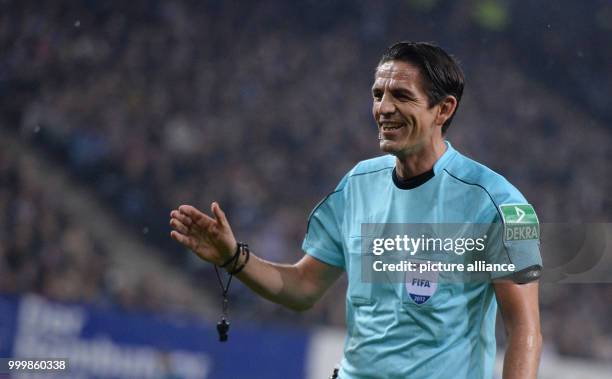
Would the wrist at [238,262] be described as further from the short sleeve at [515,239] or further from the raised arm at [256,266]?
the short sleeve at [515,239]

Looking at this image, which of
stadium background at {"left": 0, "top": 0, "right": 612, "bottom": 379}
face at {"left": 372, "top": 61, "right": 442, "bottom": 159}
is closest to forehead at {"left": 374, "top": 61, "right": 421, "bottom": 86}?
face at {"left": 372, "top": 61, "right": 442, "bottom": 159}

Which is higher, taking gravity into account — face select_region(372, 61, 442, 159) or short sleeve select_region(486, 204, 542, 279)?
face select_region(372, 61, 442, 159)

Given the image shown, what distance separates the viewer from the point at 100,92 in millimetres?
10820

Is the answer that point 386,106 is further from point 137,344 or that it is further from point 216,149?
point 216,149

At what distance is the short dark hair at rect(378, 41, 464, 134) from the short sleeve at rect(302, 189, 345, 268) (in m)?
0.49

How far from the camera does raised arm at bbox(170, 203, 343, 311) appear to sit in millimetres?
3113

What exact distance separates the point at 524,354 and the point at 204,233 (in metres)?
1.06

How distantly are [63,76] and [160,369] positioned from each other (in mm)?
4831

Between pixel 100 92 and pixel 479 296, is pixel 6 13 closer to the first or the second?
pixel 100 92

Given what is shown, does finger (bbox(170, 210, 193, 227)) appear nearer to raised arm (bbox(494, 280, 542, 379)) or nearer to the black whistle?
the black whistle

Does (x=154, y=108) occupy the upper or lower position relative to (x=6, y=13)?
lower

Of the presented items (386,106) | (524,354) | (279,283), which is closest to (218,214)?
(279,283)

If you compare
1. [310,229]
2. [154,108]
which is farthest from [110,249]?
[310,229]

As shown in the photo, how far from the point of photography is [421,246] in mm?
2941
